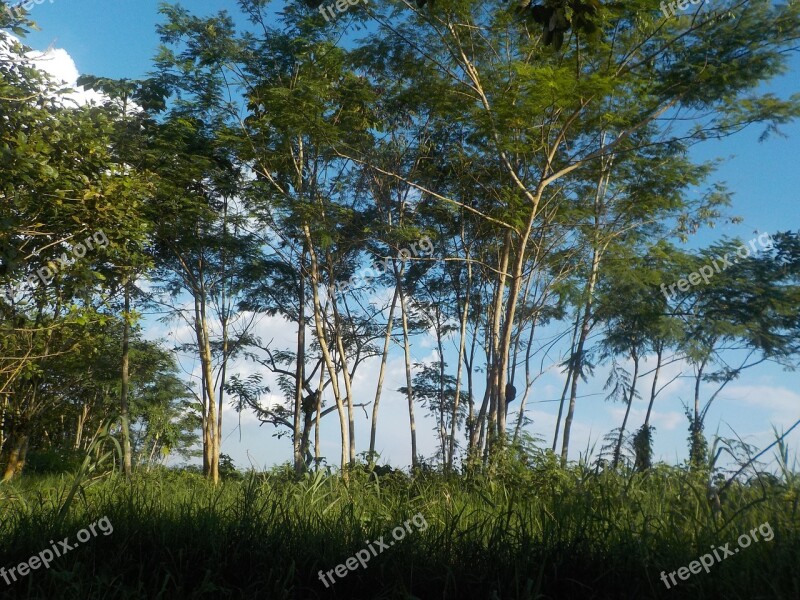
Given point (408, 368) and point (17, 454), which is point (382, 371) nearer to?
point (408, 368)

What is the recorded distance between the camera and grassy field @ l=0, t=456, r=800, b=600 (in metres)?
3.29

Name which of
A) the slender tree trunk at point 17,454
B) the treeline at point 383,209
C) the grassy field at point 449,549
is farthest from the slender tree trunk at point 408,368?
the grassy field at point 449,549

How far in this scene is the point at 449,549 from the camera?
12.2 ft

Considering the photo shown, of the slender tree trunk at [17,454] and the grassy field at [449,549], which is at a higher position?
the slender tree trunk at [17,454]

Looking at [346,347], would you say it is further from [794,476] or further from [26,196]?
[794,476]

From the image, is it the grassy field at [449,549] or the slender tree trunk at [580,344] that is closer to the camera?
the grassy field at [449,549]

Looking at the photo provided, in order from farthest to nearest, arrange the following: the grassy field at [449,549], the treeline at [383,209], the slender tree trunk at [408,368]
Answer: the slender tree trunk at [408,368] → the treeline at [383,209] → the grassy field at [449,549]

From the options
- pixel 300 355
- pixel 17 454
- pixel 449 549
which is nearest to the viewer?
pixel 449 549

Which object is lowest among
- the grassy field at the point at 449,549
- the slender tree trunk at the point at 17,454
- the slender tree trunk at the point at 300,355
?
the grassy field at the point at 449,549

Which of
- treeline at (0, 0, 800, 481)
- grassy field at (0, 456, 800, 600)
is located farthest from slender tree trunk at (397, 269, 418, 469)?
grassy field at (0, 456, 800, 600)

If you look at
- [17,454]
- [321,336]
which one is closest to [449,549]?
[321,336]

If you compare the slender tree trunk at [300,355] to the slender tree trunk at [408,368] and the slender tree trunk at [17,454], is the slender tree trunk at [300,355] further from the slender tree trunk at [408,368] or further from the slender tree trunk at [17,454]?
the slender tree trunk at [17,454]

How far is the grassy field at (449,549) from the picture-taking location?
10.8 ft

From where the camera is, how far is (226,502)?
17.5 ft
